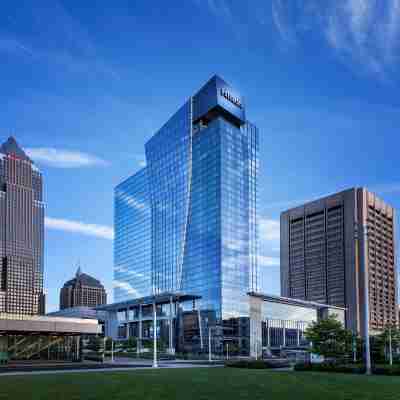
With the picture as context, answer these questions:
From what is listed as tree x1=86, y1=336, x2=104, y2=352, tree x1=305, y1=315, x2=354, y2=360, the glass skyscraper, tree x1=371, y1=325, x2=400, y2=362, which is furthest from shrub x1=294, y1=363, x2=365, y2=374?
the glass skyscraper

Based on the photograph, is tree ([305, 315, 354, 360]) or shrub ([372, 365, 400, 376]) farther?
tree ([305, 315, 354, 360])

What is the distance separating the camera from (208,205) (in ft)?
463

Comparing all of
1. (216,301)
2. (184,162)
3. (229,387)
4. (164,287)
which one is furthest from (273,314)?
(229,387)

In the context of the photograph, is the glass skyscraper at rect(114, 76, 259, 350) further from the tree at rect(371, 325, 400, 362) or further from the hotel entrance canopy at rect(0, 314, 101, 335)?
the hotel entrance canopy at rect(0, 314, 101, 335)

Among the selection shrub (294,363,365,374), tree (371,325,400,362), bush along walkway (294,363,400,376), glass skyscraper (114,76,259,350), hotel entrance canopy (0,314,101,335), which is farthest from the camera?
glass skyscraper (114,76,259,350)

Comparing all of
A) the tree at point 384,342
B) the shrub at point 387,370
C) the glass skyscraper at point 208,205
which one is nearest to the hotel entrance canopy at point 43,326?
the shrub at point 387,370

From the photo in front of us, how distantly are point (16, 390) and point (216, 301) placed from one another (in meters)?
110

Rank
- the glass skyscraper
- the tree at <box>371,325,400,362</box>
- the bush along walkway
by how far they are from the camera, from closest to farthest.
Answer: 1. the bush along walkway
2. the tree at <box>371,325,400,362</box>
3. the glass skyscraper

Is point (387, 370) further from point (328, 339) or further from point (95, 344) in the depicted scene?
point (95, 344)

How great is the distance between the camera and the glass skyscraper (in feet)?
444

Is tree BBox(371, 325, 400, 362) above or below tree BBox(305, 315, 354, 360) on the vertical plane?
below

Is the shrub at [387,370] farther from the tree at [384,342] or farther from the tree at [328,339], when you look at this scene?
the tree at [384,342]

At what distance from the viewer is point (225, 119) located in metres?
152

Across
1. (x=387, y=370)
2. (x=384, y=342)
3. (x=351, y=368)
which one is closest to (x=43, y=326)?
(x=351, y=368)
